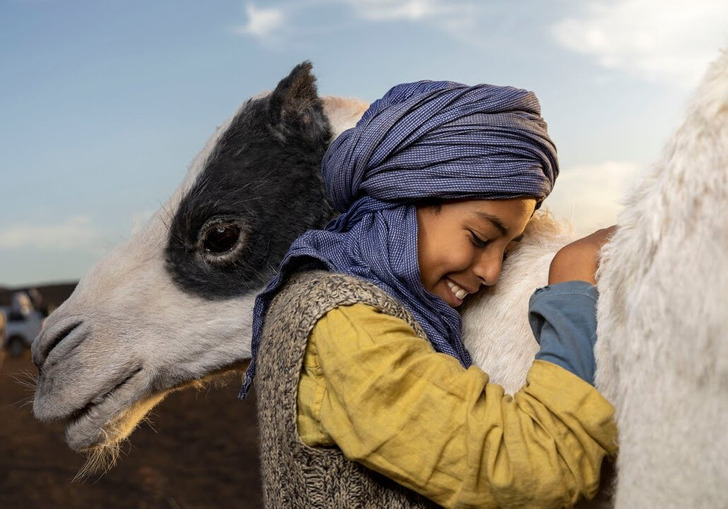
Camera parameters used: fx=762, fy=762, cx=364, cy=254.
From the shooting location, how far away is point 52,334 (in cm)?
215

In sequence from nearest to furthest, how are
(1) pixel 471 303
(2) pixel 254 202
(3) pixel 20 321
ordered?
1. (1) pixel 471 303
2. (2) pixel 254 202
3. (3) pixel 20 321

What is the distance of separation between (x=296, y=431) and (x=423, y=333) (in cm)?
31

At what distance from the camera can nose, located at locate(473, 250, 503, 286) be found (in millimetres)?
1651

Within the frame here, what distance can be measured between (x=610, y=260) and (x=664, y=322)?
0.74ft

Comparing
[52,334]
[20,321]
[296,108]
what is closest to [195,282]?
[52,334]

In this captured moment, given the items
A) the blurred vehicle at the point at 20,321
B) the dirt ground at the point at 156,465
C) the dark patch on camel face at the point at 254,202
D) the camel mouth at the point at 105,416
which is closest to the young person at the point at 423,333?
the dark patch on camel face at the point at 254,202

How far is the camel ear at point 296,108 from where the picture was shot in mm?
2158

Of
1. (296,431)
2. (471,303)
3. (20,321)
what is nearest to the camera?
(296,431)

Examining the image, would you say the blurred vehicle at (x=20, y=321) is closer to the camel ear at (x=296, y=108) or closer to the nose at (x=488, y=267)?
the camel ear at (x=296, y=108)

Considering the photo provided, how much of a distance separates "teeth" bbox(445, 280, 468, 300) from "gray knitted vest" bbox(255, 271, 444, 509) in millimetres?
201

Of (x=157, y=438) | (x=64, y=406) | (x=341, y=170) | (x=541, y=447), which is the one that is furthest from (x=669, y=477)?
(x=157, y=438)

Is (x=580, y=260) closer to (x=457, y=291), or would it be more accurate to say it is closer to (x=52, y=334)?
(x=457, y=291)

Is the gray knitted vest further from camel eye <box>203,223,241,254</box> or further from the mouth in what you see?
camel eye <box>203,223,241,254</box>

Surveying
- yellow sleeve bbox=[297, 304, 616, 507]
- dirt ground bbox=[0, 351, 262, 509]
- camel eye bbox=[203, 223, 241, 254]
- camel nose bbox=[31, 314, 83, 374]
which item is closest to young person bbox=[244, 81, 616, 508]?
yellow sleeve bbox=[297, 304, 616, 507]
